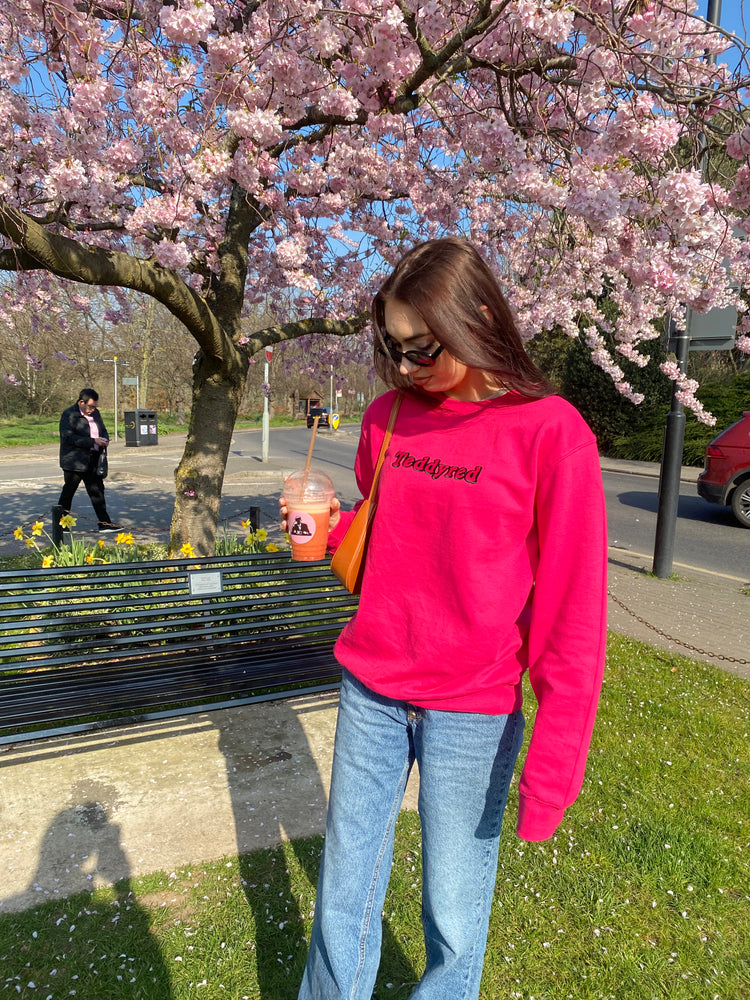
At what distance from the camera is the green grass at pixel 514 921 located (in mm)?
2027

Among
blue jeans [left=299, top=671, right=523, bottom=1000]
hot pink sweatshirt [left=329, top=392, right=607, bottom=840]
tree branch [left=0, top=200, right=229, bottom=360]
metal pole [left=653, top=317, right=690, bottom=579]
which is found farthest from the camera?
metal pole [left=653, top=317, right=690, bottom=579]

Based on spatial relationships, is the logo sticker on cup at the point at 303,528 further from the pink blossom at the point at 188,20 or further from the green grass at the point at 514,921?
the pink blossom at the point at 188,20

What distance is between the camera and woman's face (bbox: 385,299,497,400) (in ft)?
4.91

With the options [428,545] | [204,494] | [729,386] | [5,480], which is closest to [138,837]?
[428,545]

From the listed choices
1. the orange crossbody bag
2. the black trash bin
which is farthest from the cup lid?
the black trash bin

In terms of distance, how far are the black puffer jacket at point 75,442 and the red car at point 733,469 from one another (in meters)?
9.29

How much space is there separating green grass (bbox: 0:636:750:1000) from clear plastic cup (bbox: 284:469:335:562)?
1268 mm

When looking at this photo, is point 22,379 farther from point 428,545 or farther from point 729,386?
point 428,545

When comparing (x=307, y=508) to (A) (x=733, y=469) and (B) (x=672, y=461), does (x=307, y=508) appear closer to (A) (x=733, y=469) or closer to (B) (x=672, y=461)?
(B) (x=672, y=461)

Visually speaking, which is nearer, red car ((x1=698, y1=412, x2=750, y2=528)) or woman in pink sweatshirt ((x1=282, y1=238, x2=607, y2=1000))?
woman in pink sweatshirt ((x1=282, y1=238, x2=607, y2=1000))

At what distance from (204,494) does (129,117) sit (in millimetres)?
2805

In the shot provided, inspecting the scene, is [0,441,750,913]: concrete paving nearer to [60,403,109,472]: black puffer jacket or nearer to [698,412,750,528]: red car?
[60,403,109,472]: black puffer jacket

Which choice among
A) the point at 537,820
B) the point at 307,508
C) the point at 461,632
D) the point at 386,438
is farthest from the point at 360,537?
the point at 537,820

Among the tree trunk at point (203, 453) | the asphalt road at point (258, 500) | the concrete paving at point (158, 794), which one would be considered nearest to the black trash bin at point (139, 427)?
the asphalt road at point (258, 500)
